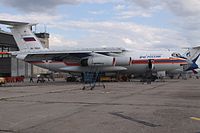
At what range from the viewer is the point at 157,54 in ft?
133

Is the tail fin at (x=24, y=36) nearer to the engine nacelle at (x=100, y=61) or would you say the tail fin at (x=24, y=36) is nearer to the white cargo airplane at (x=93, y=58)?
the white cargo airplane at (x=93, y=58)

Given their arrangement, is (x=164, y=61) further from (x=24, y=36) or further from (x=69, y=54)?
(x=24, y=36)

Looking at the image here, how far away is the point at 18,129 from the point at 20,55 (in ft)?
106

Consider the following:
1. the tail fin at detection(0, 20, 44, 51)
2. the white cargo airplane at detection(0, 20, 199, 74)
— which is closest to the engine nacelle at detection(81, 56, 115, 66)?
the white cargo airplane at detection(0, 20, 199, 74)

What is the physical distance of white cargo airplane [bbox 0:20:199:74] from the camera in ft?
128

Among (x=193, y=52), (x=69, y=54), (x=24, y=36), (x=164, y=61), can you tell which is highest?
(x=24, y=36)

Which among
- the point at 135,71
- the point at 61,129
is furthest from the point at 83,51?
the point at 61,129

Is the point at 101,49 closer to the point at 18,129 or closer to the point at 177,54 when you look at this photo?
the point at 177,54

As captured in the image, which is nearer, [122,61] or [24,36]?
[122,61]

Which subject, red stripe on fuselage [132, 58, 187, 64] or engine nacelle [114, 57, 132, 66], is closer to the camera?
engine nacelle [114, 57, 132, 66]

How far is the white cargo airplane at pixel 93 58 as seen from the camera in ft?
128

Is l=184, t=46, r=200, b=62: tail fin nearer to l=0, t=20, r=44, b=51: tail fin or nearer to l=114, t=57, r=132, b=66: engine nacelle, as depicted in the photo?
l=114, t=57, r=132, b=66: engine nacelle

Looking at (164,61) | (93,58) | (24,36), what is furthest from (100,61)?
(24,36)

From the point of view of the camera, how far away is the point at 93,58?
1519 inches
